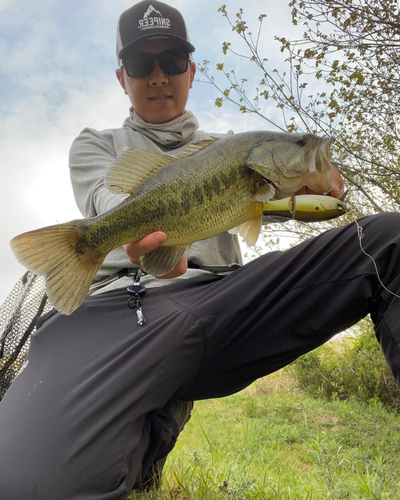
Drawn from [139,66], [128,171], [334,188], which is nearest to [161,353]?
[128,171]

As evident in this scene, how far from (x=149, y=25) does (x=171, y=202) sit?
171cm

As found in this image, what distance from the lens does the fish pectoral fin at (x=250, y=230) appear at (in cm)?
213

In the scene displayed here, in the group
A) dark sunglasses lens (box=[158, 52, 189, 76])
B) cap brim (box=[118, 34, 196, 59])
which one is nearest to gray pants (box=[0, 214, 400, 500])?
dark sunglasses lens (box=[158, 52, 189, 76])

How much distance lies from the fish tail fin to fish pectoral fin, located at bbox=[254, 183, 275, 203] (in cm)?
76

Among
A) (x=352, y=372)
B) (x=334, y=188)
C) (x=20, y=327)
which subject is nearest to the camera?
(x=334, y=188)

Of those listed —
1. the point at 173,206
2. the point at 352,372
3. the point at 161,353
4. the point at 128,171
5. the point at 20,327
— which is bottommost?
the point at 352,372

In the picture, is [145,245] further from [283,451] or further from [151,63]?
[283,451]

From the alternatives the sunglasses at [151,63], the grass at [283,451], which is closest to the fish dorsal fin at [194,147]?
the sunglasses at [151,63]

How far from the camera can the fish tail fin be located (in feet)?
5.85

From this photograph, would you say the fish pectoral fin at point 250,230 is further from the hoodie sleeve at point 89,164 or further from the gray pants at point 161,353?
the hoodie sleeve at point 89,164

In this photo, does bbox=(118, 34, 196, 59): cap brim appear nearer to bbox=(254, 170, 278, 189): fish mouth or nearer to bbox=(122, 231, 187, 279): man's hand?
bbox=(254, 170, 278, 189): fish mouth

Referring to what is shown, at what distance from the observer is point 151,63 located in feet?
9.79

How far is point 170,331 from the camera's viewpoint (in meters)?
2.00

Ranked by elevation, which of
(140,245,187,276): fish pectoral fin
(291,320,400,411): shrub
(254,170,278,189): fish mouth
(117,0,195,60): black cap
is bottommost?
(291,320,400,411): shrub
